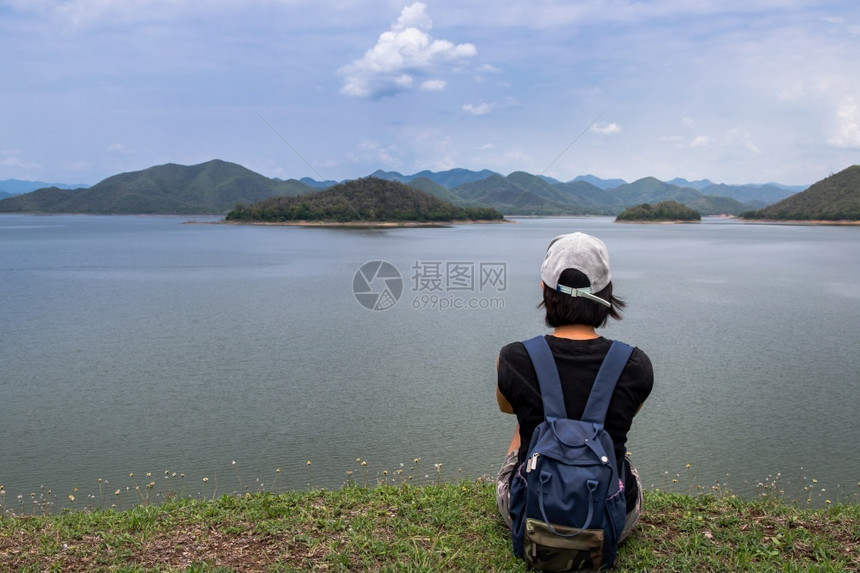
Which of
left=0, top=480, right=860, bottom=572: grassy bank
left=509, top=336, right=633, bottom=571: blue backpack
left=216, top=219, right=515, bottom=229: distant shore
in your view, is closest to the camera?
left=509, top=336, right=633, bottom=571: blue backpack

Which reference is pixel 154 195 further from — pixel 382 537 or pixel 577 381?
pixel 577 381

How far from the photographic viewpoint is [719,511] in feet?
11.0

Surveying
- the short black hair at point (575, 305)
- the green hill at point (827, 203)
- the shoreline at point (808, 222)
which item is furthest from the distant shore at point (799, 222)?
the short black hair at point (575, 305)

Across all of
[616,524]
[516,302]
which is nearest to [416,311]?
[516,302]

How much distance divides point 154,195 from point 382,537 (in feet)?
615

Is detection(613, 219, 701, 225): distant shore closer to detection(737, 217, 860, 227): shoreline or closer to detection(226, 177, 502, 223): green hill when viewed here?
detection(737, 217, 860, 227): shoreline

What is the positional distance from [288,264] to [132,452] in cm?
2688

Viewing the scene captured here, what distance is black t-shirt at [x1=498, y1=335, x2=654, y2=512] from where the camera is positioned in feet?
7.55

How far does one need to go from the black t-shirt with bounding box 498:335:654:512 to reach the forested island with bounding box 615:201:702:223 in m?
110

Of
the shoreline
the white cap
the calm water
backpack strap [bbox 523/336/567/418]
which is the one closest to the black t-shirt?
backpack strap [bbox 523/336/567/418]

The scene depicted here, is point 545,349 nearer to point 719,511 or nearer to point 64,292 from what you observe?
point 719,511

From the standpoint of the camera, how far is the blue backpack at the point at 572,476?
7.30ft

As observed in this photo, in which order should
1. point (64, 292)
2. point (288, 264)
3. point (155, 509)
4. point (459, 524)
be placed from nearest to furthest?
point (459, 524)
point (155, 509)
point (64, 292)
point (288, 264)

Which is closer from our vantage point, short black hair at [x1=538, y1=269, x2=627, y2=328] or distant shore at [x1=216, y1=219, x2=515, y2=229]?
short black hair at [x1=538, y1=269, x2=627, y2=328]
